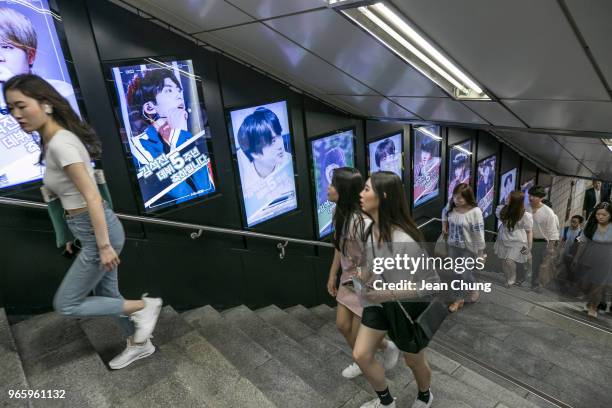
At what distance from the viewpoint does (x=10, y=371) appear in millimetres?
1922

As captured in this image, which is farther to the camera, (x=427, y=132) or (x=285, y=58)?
(x=427, y=132)

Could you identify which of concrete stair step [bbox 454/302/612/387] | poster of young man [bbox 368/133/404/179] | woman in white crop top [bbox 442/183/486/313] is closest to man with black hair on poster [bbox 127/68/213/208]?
woman in white crop top [bbox 442/183/486/313]

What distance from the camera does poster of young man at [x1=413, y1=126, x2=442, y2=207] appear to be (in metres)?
6.26

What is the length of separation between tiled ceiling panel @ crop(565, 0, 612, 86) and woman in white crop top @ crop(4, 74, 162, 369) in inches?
89.5

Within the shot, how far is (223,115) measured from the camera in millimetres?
3820

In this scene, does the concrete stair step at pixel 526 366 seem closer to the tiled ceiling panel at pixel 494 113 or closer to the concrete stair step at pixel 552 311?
the concrete stair step at pixel 552 311

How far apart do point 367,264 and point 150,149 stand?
7.64 feet

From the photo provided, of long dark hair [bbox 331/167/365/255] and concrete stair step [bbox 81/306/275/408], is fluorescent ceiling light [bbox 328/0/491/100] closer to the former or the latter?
long dark hair [bbox 331/167/365/255]

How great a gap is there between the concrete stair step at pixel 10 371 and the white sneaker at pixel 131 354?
1.33 feet

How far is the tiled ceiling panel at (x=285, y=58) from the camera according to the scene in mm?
3092

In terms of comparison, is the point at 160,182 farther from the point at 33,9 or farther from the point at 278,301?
the point at 278,301

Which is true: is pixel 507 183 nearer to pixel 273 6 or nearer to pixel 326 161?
pixel 326 161

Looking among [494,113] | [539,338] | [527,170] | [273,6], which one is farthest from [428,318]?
[527,170]

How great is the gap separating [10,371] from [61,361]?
237mm
